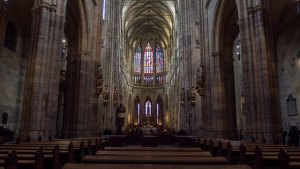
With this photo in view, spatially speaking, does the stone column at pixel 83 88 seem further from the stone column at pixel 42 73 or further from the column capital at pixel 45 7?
the column capital at pixel 45 7

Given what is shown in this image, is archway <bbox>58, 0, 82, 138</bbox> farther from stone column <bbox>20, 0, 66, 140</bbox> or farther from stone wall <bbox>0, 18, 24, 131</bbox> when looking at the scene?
stone column <bbox>20, 0, 66, 140</bbox>

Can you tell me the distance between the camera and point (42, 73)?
40.4 feet

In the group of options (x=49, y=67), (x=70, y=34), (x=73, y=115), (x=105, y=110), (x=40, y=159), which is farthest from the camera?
(x=105, y=110)

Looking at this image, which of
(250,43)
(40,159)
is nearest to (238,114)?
(250,43)

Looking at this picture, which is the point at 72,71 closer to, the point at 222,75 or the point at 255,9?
the point at 222,75

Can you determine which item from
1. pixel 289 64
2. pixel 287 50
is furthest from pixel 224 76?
pixel 287 50

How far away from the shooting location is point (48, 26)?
1278 cm

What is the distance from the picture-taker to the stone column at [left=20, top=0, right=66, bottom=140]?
39.0ft

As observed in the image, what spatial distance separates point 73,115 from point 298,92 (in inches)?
698

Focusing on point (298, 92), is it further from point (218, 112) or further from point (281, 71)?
point (218, 112)

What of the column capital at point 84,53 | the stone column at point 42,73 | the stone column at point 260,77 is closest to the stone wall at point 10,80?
the column capital at point 84,53

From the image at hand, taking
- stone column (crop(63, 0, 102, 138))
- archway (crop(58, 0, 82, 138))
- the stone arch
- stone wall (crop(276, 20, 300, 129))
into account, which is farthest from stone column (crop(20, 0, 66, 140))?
stone wall (crop(276, 20, 300, 129))

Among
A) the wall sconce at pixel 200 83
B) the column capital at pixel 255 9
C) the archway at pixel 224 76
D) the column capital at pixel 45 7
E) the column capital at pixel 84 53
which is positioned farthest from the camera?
the wall sconce at pixel 200 83

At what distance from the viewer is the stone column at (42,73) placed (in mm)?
11891
